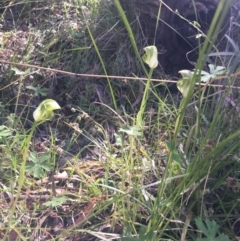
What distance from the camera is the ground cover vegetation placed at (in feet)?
4.18

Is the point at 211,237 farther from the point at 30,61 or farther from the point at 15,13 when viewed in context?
the point at 15,13

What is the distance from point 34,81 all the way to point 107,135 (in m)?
0.48

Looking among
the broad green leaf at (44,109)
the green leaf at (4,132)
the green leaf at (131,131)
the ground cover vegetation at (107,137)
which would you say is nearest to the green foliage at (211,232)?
the ground cover vegetation at (107,137)

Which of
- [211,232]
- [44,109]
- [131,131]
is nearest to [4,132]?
[131,131]

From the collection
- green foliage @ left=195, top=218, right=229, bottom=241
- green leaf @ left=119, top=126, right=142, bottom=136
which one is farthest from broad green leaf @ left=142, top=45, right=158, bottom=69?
green foliage @ left=195, top=218, right=229, bottom=241

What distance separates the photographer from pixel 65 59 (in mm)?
2152

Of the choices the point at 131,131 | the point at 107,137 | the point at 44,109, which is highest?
the point at 44,109

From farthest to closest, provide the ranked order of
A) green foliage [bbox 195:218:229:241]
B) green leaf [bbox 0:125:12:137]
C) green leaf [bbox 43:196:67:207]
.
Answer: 1. green leaf [bbox 0:125:12:137]
2. green leaf [bbox 43:196:67:207]
3. green foliage [bbox 195:218:229:241]

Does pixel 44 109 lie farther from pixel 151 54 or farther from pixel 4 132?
pixel 4 132

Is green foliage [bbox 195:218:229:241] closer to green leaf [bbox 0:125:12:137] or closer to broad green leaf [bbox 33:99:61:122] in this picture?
broad green leaf [bbox 33:99:61:122]

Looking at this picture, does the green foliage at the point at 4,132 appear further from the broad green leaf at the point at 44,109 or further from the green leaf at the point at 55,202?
the broad green leaf at the point at 44,109

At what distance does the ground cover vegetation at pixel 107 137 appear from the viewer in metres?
1.27

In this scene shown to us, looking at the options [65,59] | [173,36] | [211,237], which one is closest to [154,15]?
[173,36]

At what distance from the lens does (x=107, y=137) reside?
171 centimetres
